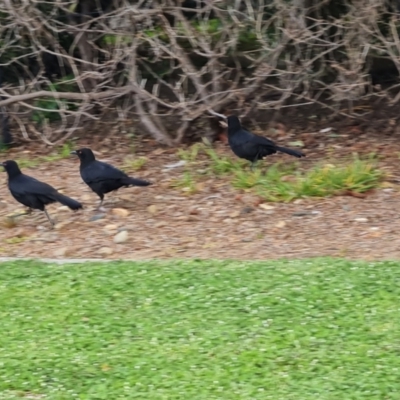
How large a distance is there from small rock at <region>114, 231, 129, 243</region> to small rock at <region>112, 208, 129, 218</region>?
0.48 m

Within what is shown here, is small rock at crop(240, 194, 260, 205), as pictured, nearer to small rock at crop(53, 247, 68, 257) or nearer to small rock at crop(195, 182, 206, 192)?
small rock at crop(195, 182, 206, 192)

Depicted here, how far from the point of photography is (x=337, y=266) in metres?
6.16

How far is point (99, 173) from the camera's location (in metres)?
7.76

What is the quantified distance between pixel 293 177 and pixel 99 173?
1900 mm

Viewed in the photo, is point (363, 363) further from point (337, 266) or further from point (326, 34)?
point (326, 34)

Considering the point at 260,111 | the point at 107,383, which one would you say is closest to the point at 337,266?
the point at 107,383

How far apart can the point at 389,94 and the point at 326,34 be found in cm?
140

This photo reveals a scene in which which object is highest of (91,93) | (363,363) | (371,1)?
(371,1)

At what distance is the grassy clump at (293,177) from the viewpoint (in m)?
7.80

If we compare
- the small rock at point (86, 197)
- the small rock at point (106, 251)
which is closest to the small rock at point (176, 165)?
the small rock at point (86, 197)

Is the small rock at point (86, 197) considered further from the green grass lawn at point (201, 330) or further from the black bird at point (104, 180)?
the green grass lawn at point (201, 330)

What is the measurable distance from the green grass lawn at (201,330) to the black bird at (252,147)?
7.11ft

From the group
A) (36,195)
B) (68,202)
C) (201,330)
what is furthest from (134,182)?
(201,330)

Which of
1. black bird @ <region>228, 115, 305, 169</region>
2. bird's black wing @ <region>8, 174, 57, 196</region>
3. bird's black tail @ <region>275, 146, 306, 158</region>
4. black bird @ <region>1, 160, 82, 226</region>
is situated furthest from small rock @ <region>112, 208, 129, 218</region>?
bird's black tail @ <region>275, 146, 306, 158</region>
